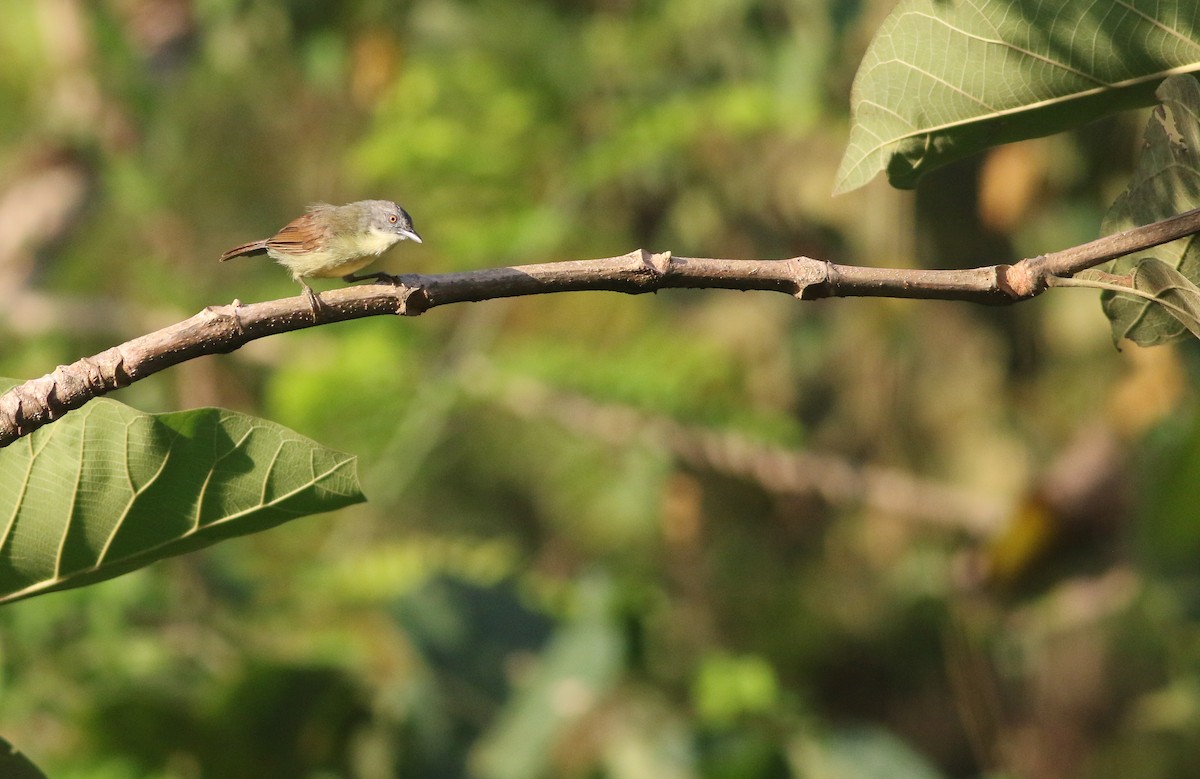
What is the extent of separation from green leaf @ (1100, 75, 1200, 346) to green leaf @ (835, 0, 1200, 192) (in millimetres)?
49

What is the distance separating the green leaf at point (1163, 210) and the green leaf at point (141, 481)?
2.78 feet

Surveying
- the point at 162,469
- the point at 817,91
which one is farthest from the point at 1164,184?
the point at 817,91

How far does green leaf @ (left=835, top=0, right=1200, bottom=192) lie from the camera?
1.24 metres

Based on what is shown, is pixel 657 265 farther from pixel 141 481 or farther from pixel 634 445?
pixel 634 445

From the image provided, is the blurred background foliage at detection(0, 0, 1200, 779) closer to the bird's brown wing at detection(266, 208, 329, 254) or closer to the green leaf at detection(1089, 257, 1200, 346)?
the bird's brown wing at detection(266, 208, 329, 254)

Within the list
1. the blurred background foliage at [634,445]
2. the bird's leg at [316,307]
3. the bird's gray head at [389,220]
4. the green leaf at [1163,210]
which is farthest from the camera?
the blurred background foliage at [634,445]

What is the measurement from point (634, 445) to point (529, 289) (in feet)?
12.2

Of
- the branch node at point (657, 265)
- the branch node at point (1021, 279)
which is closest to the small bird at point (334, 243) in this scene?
the branch node at point (657, 265)

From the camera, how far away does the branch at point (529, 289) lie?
43.0 inches

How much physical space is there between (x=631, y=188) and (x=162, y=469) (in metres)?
4.52

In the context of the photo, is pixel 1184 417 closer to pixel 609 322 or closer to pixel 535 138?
pixel 609 322

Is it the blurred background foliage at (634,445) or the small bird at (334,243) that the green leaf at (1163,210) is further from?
the blurred background foliage at (634,445)

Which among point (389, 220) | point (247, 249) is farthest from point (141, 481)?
point (389, 220)

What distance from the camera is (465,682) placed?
3.65 metres
